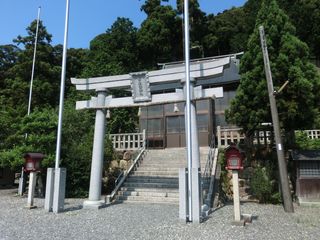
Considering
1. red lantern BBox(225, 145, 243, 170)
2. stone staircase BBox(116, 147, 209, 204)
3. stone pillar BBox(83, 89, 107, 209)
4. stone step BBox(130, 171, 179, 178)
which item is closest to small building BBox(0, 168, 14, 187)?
stone staircase BBox(116, 147, 209, 204)

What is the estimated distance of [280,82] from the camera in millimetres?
11922

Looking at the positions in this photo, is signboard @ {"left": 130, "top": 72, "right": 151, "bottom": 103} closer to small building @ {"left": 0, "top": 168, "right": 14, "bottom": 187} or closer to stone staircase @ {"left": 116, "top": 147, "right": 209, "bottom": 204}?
stone staircase @ {"left": 116, "top": 147, "right": 209, "bottom": 204}

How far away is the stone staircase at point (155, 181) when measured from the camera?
38.9 ft

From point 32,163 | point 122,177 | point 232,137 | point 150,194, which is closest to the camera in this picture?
point 32,163

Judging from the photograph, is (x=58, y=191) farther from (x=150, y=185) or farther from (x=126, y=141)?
(x=126, y=141)

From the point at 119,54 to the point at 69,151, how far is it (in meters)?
19.7

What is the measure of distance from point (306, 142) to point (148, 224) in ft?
36.2

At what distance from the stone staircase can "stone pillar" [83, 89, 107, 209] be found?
1.74 meters

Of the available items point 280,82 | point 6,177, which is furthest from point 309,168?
point 6,177

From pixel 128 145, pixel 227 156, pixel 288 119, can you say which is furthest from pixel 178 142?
pixel 227 156

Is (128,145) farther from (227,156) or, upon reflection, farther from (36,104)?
(36,104)

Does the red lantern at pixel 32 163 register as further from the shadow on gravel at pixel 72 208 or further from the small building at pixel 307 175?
the small building at pixel 307 175

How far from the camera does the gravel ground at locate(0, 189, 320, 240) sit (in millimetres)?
6598

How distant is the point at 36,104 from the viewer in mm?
25562
